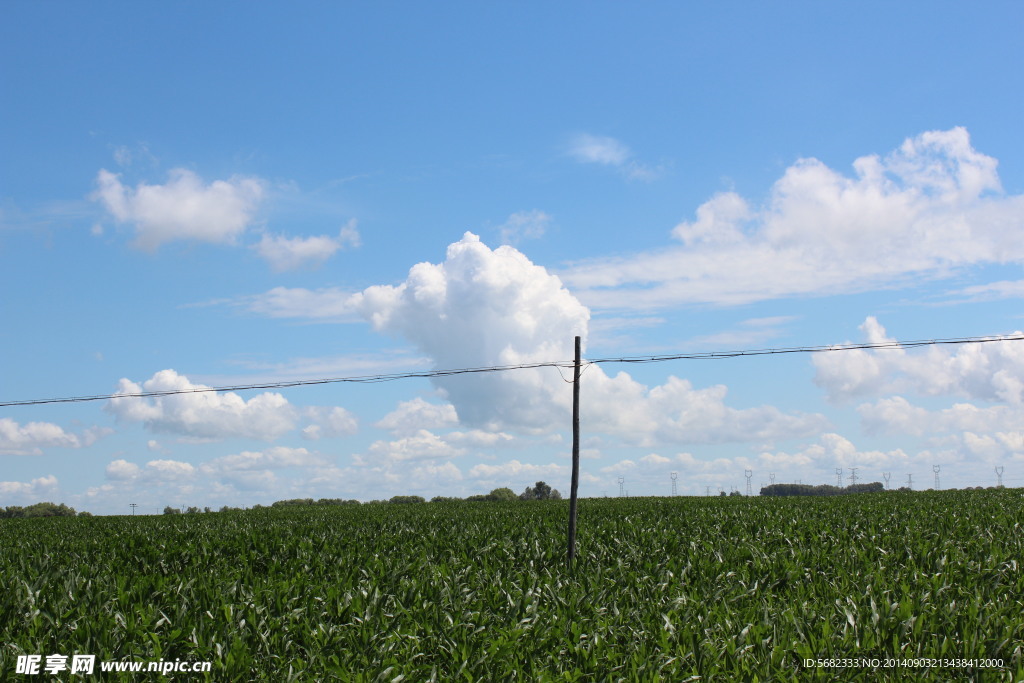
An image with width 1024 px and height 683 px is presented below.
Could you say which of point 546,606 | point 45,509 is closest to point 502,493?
point 45,509

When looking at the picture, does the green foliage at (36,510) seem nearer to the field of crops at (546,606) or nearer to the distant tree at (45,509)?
the distant tree at (45,509)

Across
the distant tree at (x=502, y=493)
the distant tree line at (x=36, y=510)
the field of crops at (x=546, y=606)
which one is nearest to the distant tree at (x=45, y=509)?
the distant tree line at (x=36, y=510)

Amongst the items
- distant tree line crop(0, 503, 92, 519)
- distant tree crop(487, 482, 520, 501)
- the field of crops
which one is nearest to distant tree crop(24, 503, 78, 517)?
distant tree line crop(0, 503, 92, 519)

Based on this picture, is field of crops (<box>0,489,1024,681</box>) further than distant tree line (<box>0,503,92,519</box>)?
No

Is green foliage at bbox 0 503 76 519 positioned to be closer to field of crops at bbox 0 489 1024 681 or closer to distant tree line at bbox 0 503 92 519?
distant tree line at bbox 0 503 92 519

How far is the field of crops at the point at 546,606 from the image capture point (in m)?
9.60

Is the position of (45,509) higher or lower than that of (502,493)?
lower

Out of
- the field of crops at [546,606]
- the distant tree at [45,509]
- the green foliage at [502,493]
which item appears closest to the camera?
the field of crops at [546,606]

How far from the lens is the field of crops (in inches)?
378

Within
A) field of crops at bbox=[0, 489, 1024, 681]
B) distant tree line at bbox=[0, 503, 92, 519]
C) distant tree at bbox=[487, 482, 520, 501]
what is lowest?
distant tree line at bbox=[0, 503, 92, 519]

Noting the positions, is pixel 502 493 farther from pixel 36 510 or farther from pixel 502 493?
pixel 36 510

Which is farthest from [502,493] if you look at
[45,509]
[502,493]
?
[45,509]

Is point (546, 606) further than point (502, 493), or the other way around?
point (502, 493)

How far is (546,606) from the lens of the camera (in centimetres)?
1195
